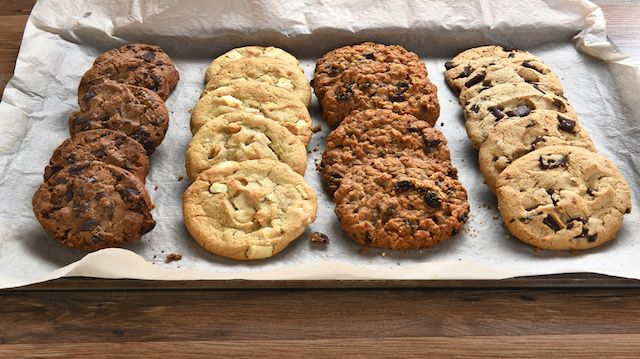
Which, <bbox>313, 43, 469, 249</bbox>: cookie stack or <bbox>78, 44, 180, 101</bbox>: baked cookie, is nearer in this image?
<bbox>313, 43, 469, 249</bbox>: cookie stack

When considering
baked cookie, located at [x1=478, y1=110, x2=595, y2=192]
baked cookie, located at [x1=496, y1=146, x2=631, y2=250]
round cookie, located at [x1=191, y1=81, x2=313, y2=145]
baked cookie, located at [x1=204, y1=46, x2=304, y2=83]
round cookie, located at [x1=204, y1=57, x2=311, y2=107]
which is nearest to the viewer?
Result: baked cookie, located at [x1=496, y1=146, x2=631, y2=250]

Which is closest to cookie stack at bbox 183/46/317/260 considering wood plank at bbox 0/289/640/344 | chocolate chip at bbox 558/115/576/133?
wood plank at bbox 0/289/640/344

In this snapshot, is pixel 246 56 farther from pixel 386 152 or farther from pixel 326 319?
pixel 326 319

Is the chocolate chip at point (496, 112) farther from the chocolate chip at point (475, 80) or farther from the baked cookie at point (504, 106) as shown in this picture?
the chocolate chip at point (475, 80)

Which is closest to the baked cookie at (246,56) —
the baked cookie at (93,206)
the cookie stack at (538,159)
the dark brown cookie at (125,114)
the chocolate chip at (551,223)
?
the dark brown cookie at (125,114)

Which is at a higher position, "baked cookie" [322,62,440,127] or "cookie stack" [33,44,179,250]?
"cookie stack" [33,44,179,250]

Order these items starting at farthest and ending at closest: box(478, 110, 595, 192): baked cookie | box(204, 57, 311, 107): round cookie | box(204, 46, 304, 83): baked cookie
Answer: box(204, 46, 304, 83): baked cookie < box(204, 57, 311, 107): round cookie < box(478, 110, 595, 192): baked cookie

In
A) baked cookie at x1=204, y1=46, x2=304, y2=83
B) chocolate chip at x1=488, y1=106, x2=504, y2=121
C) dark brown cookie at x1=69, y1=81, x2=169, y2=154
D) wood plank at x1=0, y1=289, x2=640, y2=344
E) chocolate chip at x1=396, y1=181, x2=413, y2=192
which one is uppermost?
dark brown cookie at x1=69, y1=81, x2=169, y2=154

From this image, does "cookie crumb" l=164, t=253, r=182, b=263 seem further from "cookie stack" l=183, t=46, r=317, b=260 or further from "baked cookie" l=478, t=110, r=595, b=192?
"baked cookie" l=478, t=110, r=595, b=192
